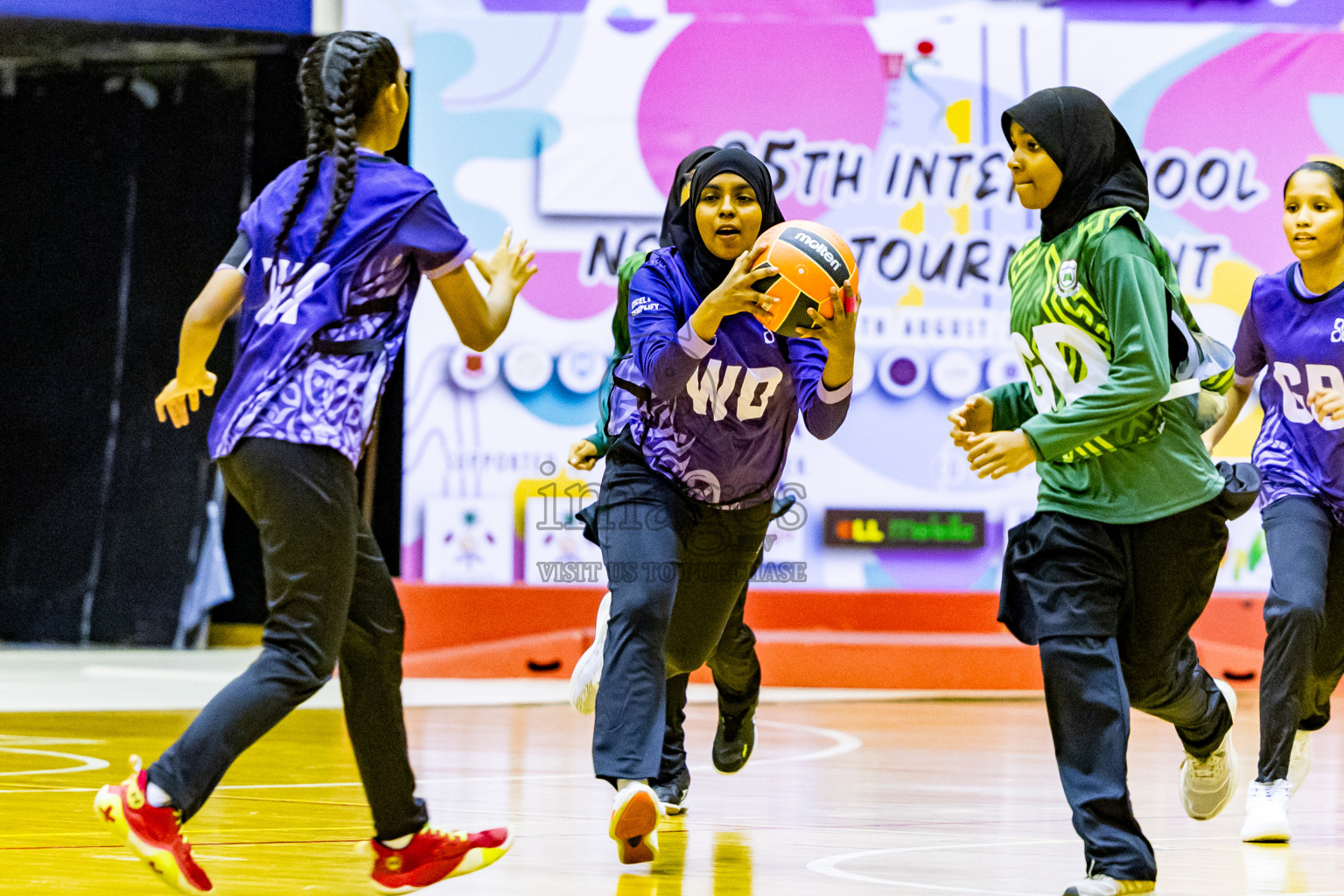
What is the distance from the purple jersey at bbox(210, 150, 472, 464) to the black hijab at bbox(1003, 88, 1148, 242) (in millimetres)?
1330

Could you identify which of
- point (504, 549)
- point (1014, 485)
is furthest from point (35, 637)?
point (1014, 485)

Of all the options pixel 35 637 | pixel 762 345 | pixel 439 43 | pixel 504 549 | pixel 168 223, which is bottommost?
pixel 35 637

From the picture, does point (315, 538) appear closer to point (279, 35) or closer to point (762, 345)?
point (762, 345)

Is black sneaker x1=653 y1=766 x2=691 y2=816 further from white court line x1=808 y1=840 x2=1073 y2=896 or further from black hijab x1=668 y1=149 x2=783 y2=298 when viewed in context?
black hijab x1=668 y1=149 x2=783 y2=298

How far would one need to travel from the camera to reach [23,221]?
1270 cm

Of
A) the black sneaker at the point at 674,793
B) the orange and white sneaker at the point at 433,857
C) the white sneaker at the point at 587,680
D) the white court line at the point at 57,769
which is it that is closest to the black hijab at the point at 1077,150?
the white sneaker at the point at 587,680

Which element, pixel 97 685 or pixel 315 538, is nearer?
pixel 315 538

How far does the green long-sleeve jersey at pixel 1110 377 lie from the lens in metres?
3.62

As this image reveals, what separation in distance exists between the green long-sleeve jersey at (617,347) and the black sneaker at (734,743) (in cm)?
105

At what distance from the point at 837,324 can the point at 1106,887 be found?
146cm

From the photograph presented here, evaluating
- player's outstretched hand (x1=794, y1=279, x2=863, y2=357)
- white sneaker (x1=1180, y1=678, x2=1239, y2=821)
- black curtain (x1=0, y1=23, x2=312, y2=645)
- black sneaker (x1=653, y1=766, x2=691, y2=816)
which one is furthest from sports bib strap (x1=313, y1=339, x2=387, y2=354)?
black curtain (x1=0, y1=23, x2=312, y2=645)

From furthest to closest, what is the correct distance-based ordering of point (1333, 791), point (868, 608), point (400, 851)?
point (868, 608) < point (1333, 791) < point (400, 851)

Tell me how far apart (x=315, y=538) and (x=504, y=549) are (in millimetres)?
7670

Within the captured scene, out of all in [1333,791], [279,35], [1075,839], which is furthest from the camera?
[279,35]
